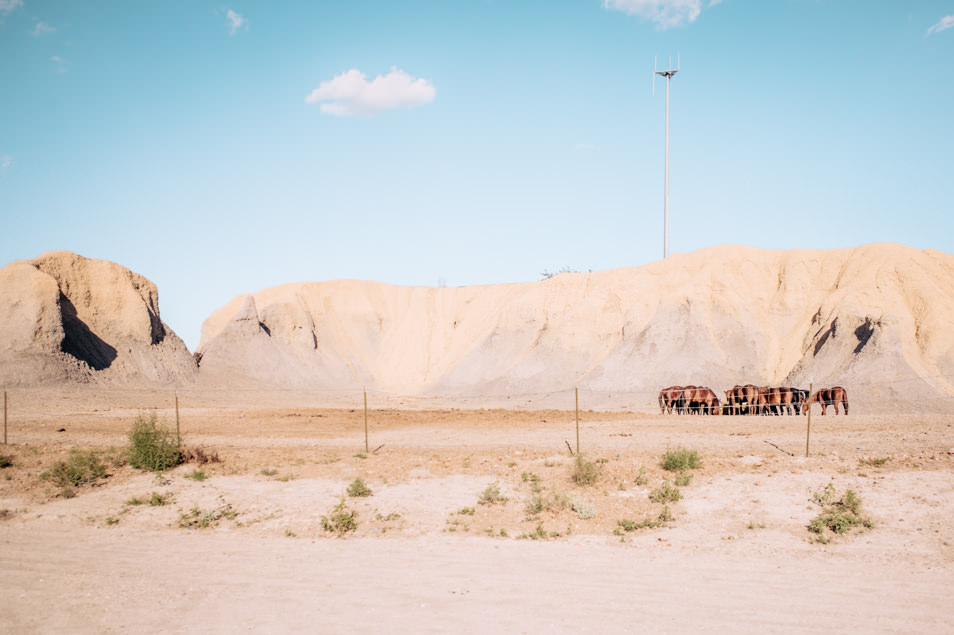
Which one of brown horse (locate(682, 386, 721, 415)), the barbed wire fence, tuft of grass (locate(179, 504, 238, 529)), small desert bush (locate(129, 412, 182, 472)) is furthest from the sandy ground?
brown horse (locate(682, 386, 721, 415))

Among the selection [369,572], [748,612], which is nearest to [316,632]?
[369,572]

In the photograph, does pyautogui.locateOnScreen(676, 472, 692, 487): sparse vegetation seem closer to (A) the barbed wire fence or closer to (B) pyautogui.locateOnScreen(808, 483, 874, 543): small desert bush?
(B) pyautogui.locateOnScreen(808, 483, 874, 543): small desert bush

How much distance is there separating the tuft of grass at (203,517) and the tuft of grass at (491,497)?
4.97 m

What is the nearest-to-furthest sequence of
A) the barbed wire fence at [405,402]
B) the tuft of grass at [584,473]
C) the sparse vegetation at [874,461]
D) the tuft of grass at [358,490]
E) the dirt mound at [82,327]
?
the tuft of grass at [358,490] → the tuft of grass at [584,473] → the sparse vegetation at [874,461] → the barbed wire fence at [405,402] → the dirt mound at [82,327]

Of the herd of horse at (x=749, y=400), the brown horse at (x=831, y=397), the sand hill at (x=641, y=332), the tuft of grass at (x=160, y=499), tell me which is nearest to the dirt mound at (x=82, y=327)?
the sand hill at (x=641, y=332)

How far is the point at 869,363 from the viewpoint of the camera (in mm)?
35719

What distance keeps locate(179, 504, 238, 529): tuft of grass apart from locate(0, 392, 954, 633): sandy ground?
8 centimetres

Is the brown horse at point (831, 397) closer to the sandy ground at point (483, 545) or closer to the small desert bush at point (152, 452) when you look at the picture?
the sandy ground at point (483, 545)

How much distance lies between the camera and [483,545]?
1104 centimetres

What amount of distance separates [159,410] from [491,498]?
29.3 metres

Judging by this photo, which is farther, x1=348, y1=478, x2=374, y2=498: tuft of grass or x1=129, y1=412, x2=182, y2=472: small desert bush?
x1=129, y1=412, x2=182, y2=472: small desert bush

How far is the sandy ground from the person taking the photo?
8211 millimetres

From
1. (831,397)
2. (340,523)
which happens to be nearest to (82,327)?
(340,523)

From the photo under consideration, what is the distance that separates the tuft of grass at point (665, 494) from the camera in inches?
505
